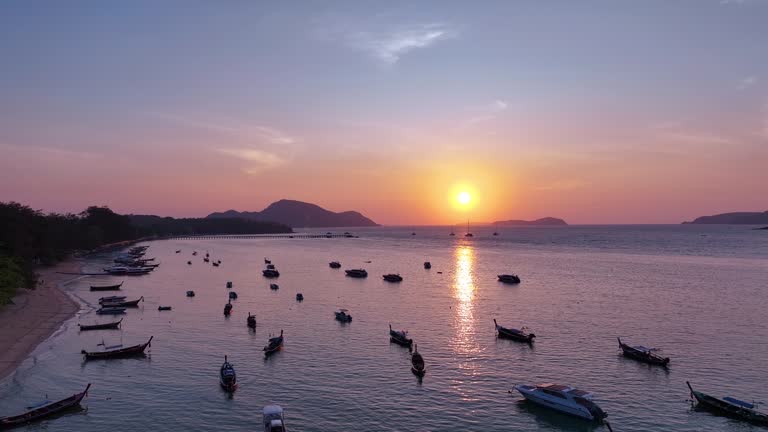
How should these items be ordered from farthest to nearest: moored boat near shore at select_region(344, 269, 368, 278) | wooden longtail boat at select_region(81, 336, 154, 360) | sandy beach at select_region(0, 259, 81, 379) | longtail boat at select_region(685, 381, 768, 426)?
moored boat near shore at select_region(344, 269, 368, 278) → sandy beach at select_region(0, 259, 81, 379) → wooden longtail boat at select_region(81, 336, 154, 360) → longtail boat at select_region(685, 381, 768, 426)

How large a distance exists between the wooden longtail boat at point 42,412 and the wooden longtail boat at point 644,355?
55.4m

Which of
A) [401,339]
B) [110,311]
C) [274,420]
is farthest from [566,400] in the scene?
[110,311]

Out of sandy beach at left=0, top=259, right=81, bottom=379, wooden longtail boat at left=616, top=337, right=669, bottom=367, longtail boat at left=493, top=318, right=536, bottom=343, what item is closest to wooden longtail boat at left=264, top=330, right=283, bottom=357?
sandy beach at left=0, top=259, right=81, bottom=379

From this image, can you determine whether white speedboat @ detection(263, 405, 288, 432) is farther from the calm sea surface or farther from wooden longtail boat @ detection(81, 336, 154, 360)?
wooden longtail boat @ detection(81, 336, 154, 360)

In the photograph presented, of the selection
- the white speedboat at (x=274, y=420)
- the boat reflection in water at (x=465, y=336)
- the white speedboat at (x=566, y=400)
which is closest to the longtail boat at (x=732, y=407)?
the white speedboat at (x=566, y=400)

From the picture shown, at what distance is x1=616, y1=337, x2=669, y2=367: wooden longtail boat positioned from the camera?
54156 millimetres

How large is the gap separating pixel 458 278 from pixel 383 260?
64.3 meters

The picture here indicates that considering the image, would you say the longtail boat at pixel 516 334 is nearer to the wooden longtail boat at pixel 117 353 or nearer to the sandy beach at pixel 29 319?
the wooden longtail boat at pixel 117 353

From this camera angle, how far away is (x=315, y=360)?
2216 inches

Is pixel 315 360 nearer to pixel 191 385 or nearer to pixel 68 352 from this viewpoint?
pixel 191 385

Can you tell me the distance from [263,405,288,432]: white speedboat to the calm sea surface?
6.13ft

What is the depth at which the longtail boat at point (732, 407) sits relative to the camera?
3947cm

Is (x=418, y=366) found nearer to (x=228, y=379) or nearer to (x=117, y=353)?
(x=228, y=379)

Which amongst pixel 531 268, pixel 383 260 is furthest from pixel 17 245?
pixel 531 268
